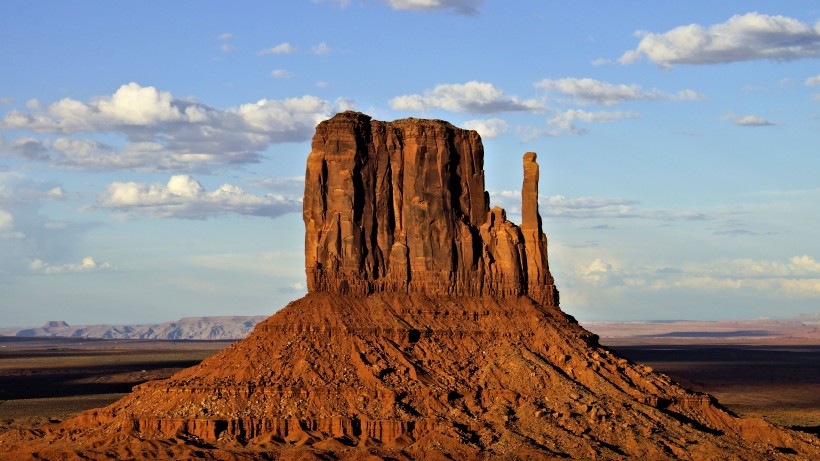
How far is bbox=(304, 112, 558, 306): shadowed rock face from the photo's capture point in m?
97.8

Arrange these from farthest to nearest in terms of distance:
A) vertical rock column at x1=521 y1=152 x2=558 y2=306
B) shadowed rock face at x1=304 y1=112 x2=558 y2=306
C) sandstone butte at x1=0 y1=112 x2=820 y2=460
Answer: vertical rock column at x1=521 y1=152 x2=558 y2=306 → shadowed rock face at x1=304 y1=112 x2=558 y2=306 → sandstone butte at x1=0 y1=112 x2=820 y2=460

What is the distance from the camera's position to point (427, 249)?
325 feet

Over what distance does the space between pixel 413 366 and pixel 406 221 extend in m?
12.0

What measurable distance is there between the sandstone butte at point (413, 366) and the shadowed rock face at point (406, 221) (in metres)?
0.10

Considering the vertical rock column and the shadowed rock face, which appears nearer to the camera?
the shadowed rock face

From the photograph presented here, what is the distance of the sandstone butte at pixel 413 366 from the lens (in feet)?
283

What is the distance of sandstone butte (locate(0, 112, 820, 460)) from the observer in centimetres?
8625

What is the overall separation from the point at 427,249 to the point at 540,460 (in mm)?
20635

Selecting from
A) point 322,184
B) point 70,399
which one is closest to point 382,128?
point 322,184

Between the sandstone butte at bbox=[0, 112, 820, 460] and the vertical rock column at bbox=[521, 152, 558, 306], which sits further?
the vertical rock column at bbox=[521, 152, 558, 306]

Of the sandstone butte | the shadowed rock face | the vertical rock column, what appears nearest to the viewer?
the sandstone butte

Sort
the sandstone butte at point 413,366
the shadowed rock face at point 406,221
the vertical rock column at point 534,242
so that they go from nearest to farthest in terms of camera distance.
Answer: the sandstone butte at point 413,366, the shadowed rock face at point 406,221, the vertical rock column at point 534,242

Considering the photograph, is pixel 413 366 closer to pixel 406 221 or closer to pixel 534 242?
pixel 406 221

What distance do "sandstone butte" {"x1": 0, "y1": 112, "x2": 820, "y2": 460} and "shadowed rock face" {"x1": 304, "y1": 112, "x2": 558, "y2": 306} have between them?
97 millimetres
